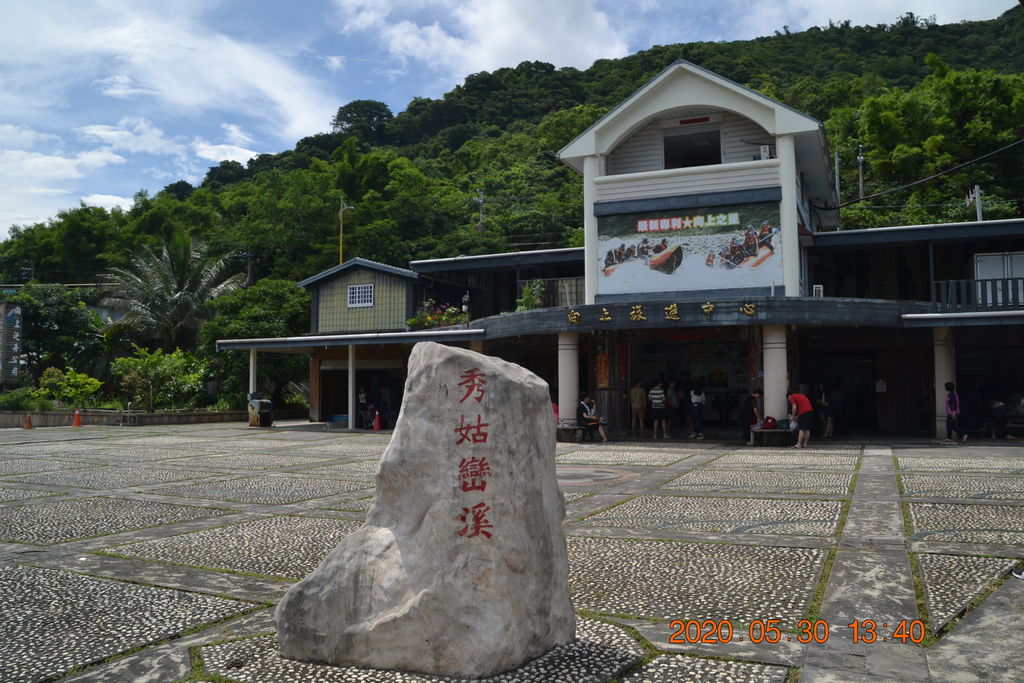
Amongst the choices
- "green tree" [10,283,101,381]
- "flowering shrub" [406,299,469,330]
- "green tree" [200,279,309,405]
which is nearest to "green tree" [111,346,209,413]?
"green tree" [200,279,309,405]

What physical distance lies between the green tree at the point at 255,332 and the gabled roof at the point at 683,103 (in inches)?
630

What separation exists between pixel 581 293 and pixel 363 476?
11914mm

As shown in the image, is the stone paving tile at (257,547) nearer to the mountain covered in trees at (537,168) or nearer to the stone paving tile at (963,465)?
the stone paving tile at (963,465)

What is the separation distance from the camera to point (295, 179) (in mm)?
48844

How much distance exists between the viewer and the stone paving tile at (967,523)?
257 inches

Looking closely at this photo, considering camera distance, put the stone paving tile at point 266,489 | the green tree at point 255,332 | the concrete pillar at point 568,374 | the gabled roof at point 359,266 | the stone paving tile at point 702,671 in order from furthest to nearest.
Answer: the green tree at point 255,332 → the gabled roof at point 359,266 → the concrete pillar at point 568,374 → the stone paving tile at point 266,489 → the stone paving tile at point 702,671

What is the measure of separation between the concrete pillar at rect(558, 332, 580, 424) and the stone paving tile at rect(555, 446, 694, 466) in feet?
8.81

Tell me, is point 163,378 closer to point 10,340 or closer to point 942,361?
point 10,340

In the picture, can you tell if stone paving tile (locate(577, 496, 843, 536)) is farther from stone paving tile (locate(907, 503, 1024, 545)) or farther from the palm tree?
the palm tree

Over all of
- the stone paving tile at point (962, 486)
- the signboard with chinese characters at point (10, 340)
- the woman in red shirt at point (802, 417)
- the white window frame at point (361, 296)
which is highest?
the white window frame at point (361, 296)

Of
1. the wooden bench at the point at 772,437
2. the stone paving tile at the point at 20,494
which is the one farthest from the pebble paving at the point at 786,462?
the stone paving tile at the point at 20,494

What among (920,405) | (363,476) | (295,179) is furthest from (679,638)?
(295,179)

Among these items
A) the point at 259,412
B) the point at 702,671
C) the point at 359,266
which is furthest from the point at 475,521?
the point at 359,266

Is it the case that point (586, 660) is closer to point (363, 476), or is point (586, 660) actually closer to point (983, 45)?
point (363, 476)
